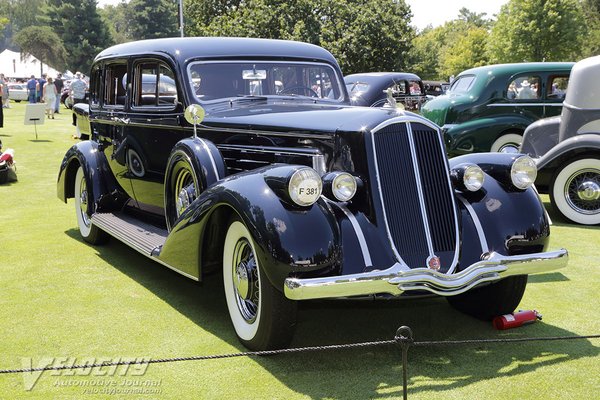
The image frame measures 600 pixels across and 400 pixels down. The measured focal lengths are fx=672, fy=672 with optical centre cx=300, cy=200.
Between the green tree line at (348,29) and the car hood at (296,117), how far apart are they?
23871 millimetres

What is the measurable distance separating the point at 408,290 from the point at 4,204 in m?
7.32

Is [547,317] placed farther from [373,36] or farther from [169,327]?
[373,36]

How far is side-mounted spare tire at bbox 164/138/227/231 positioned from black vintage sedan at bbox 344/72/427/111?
1091 centimetres

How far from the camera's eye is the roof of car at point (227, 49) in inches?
223

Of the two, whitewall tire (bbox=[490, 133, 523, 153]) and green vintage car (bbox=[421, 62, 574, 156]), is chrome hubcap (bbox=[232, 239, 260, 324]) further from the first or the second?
whitewall tire (bbox=[490, 133, 523, 153])

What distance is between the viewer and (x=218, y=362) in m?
3.92

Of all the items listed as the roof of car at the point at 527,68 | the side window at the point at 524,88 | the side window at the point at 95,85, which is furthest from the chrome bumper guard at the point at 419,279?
the roof of car at the point at 527,68

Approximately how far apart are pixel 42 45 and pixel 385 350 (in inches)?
2542

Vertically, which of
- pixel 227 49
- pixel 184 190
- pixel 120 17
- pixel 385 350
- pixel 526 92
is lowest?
pixel 385 350

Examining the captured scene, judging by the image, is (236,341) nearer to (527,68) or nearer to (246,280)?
(246,280)

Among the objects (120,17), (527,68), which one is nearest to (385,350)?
(527,68)

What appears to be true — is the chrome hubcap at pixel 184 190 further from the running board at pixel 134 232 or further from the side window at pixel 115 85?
the side window at pixel 115 85

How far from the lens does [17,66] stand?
5716 centimetres

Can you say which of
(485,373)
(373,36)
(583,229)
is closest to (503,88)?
(583,229)
